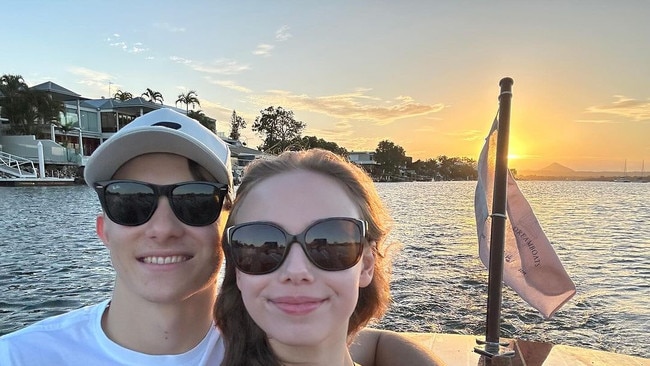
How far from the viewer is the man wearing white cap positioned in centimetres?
160

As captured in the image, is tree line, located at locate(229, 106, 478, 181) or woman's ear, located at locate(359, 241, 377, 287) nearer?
woman's ear, located at locate(359, 241, 377, 287)

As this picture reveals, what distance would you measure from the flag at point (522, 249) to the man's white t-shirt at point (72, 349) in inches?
121

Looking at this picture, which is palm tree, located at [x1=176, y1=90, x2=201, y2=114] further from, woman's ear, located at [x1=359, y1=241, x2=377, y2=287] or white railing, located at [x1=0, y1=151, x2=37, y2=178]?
woman's ear, located at [x1=359, y1=241, x2=377, y2=287]

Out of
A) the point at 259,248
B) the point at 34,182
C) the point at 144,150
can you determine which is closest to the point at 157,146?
the point at 144,150

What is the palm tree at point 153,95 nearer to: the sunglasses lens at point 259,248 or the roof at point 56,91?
the roof at point 56,91

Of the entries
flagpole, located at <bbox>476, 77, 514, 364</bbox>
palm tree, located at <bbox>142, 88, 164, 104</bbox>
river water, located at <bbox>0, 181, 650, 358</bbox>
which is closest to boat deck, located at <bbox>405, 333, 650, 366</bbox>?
flagpole, located at <bbox>476, 77, 514, 364</bbox>

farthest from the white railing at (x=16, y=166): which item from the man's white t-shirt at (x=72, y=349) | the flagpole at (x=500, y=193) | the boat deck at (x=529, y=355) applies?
the man's white t-shirt at (x=72, y=349)

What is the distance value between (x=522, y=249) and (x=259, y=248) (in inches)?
127

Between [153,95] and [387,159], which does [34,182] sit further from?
[387,159]

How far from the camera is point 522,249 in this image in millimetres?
3898

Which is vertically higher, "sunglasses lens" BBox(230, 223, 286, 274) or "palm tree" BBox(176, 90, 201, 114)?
"palm tree" BBox(176, 90, 201, 114)

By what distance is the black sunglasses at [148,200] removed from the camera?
5.35ft

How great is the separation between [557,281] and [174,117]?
3.42 meters

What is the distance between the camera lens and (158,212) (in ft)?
5.36
